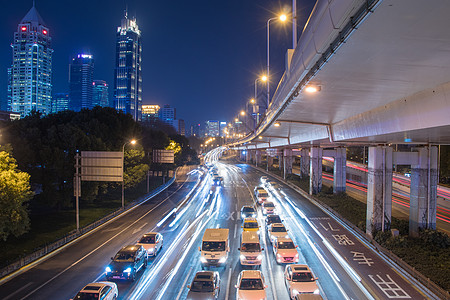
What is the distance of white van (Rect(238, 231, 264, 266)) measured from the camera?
1753 centimetres

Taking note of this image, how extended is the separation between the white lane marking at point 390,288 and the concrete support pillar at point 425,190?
33.7 ft

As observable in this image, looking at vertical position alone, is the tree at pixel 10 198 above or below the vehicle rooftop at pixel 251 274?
above

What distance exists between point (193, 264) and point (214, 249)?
1.66 meters

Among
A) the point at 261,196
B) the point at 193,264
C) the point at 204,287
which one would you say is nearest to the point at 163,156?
the point at 261,196

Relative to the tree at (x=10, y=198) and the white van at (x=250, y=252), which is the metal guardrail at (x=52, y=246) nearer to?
the tree at (x=10, y=198)

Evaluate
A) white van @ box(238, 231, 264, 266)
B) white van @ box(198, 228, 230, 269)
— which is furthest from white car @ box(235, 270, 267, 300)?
white van @ box(198, 228, 230, 269)

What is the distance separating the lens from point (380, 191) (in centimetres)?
2406

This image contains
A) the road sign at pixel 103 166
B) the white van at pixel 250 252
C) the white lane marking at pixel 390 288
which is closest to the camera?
the white lane marking at pixel 390 288

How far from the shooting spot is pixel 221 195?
44656mm

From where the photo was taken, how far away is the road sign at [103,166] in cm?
2720

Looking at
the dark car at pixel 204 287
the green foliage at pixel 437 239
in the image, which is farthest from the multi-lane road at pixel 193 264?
the green foliage at pixel 437 239

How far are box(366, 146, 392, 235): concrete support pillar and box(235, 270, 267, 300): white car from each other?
14269mm

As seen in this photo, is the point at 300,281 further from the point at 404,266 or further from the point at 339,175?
the point at 339,175

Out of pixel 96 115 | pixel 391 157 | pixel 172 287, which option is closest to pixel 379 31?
pixel 172 287
